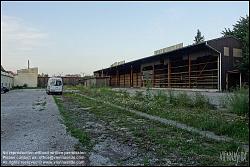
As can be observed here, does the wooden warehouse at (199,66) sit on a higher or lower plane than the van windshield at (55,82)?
higher

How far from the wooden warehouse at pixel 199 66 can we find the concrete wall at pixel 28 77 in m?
24.0

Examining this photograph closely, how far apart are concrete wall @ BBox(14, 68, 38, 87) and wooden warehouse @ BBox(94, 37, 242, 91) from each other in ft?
78.9

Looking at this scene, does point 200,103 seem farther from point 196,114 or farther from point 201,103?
point 196,114

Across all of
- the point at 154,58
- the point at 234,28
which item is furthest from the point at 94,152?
the point at 234,28

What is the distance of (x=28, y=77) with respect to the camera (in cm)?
6359

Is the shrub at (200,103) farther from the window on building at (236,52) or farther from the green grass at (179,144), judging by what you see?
the window on building at (236,52)

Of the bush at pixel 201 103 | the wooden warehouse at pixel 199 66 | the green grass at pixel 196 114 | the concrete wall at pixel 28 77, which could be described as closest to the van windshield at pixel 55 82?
the wooden warehouse at pixel 199 66

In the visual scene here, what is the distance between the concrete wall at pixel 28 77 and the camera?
6023cm

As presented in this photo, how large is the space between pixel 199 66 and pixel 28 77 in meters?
38.3

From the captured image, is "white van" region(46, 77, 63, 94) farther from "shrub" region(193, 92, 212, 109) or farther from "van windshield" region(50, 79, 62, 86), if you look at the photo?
"shrub" region(193, 92, 212, 109)

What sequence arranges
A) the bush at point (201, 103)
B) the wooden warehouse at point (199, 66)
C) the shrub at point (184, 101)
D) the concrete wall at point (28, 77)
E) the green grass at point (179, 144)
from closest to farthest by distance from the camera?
1. the green grass at point (179, 144)
2. the bush at point (201, 103)
3. the shrub at point (184, 101)
4. the wooden warehouse at point (199, 66)
5. the concrete wall at point (28, 77)

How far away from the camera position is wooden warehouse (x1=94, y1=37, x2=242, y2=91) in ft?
103

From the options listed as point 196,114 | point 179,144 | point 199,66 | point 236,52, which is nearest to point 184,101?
point 196,114

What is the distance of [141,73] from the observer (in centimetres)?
5222
